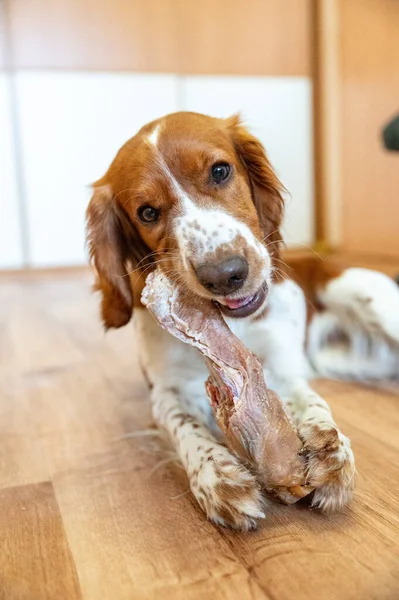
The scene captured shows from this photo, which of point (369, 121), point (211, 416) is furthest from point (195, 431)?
point (369, 121)

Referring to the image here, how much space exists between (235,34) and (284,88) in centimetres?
66

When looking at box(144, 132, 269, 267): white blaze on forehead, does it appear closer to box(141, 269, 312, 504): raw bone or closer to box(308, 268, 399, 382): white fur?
box(141, 269, 312, 504): raw bone

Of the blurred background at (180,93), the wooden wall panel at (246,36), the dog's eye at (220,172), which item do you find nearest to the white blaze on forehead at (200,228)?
the dog's eye at (220,172)

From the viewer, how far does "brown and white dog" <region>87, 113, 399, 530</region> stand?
1290mm

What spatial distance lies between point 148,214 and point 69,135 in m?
4.17

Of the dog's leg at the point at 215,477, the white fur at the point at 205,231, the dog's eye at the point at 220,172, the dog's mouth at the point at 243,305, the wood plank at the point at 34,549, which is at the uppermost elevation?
the dog's eye at the point at 220,172

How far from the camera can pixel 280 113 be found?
590cm

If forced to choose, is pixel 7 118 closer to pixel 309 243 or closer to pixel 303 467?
pixel 309 243

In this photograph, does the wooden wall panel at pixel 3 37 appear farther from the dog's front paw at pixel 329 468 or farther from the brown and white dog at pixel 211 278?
A: the dog's front paw at pixel 329 468

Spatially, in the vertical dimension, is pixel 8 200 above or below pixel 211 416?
above

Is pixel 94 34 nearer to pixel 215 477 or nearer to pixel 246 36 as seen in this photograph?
pixel 246 36

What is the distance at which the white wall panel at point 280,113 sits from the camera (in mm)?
5746

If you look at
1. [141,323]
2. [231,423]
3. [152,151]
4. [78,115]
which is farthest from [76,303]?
[231,423]

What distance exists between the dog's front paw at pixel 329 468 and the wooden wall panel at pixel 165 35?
4.88m
